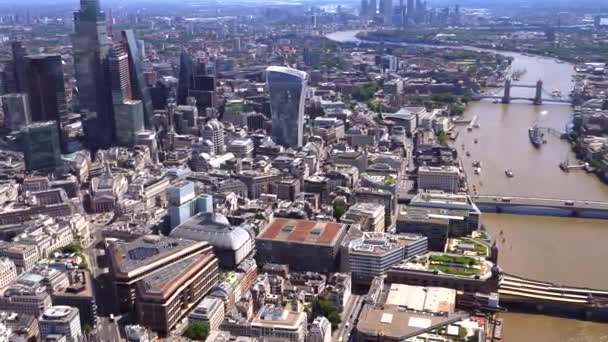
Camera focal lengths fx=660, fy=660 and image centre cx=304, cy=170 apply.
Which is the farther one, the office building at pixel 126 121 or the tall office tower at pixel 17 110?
the office building at pixel 126 121

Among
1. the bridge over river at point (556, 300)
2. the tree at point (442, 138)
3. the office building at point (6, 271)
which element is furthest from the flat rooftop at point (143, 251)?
the tree at point (442, 138)

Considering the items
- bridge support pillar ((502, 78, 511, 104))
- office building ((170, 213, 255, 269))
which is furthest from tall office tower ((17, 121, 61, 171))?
bridge support pillar ((502, 78, 511, 104))

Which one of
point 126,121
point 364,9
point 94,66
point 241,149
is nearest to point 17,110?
point 94,66

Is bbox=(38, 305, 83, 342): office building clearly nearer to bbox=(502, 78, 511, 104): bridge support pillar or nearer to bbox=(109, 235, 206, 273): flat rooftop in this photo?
bbox=(109, 235, 206, 273): flat rooftop

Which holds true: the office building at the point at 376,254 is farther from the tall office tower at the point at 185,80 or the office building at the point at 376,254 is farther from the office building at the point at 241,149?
the tall office tower at the point at 185,80

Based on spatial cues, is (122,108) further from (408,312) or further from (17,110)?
(408,312)

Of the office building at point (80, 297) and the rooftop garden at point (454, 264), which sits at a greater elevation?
the rooftop garden at point (454, 264)
